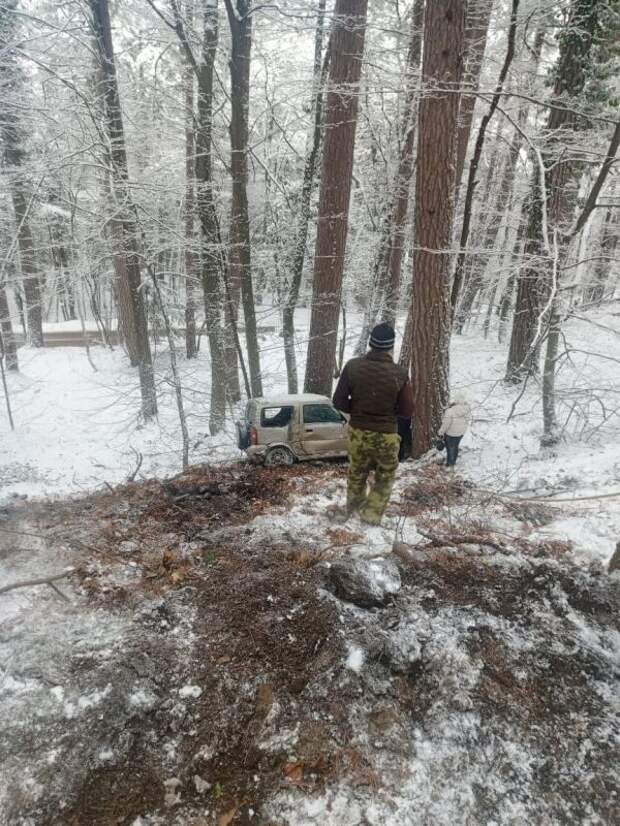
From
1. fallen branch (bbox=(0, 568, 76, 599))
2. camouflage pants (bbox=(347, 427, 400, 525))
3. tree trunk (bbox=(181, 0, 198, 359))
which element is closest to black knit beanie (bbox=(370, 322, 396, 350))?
camouflage pants (bbox=(347, 427, 400, 525))

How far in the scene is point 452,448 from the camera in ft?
24.7

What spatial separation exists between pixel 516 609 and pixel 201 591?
8.78 ft

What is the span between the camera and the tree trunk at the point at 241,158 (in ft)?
31.9

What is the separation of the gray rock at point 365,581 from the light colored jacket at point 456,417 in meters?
3.69

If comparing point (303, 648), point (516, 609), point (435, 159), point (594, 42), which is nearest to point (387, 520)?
point (516, 609)

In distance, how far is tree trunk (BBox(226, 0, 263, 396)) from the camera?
9719 millimetres

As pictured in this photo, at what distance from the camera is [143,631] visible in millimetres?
3512

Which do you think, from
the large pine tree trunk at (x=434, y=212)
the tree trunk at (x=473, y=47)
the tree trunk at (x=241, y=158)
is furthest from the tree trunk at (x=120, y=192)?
the tree trunk at (x=473, y=47)

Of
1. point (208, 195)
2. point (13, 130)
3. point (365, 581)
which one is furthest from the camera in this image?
point (13, 130)

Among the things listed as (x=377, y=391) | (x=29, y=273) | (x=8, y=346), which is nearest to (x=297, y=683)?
(x=377, y=391)

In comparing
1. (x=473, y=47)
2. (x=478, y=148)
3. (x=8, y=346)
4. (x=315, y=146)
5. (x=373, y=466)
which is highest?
(x=473, y=47)

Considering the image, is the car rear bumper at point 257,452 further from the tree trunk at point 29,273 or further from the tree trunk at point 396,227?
the tree trunk at point 29,273

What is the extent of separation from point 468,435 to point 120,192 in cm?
899

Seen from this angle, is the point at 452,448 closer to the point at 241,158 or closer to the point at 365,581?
the point at 365,581
